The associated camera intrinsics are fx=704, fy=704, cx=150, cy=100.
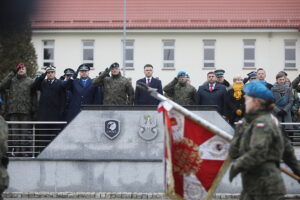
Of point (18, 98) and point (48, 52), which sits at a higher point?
point (48, 52)

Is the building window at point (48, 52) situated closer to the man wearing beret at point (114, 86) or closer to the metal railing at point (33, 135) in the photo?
the metal railing at point (33, 135)

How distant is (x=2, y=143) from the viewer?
8.38 meters

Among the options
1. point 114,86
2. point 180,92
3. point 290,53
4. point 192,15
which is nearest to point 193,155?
point 114,86

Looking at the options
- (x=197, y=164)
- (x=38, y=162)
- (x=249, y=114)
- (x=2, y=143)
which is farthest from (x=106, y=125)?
(x=249, y=114)

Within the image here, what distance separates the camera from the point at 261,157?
637 centimetres

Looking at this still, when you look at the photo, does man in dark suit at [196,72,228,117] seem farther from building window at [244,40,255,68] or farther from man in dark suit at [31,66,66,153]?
building window at [244,40,255,68]

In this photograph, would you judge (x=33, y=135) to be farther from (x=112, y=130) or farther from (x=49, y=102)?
(x=112, y=130)

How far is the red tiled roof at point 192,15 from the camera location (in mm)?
46250

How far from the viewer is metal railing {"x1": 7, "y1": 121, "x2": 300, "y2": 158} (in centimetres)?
1395

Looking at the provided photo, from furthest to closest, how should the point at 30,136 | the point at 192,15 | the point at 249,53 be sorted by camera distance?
the point at 249,53, the point at 192,15, the point at 30,136

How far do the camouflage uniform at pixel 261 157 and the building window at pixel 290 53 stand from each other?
41847mm

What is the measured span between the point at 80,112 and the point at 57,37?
113 feet

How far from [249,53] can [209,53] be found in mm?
2708

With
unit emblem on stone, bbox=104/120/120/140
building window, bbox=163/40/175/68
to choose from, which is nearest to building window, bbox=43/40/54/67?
building window, bbox=163/40/175/68
